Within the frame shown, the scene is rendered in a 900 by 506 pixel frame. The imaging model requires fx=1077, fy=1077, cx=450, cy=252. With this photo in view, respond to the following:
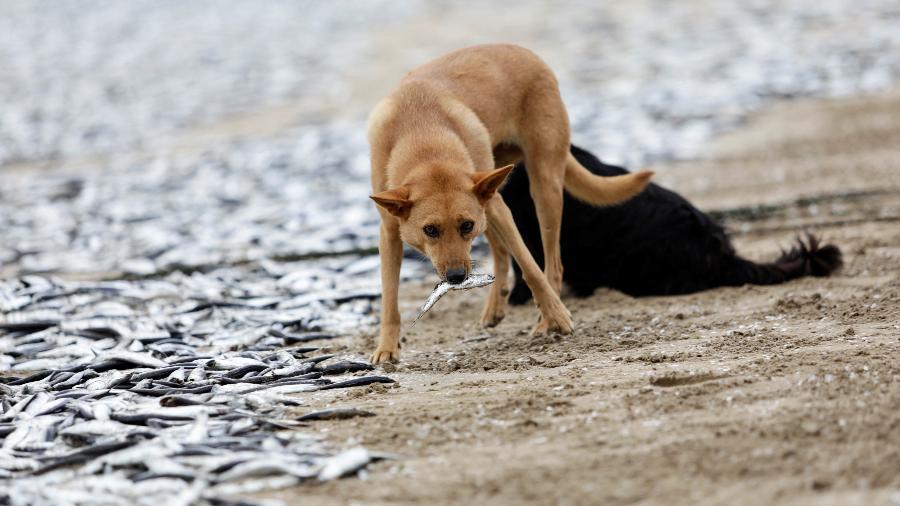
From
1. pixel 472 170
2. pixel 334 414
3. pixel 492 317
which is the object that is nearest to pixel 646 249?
pixel 492 317

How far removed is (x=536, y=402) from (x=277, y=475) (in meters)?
1.27

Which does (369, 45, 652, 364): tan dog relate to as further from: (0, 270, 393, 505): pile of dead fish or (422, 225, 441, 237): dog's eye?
(0, 270, 393, 505): pile of dead fish

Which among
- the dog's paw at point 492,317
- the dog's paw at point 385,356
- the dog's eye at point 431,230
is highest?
the dog's eye at point 431,230

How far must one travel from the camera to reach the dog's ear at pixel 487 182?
579cm

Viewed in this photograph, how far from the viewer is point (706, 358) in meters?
5.36

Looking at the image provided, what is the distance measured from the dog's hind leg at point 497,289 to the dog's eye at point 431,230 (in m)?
1.29

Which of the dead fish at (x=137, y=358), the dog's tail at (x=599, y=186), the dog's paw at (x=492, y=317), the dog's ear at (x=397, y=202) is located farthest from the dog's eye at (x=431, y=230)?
the dog's tail at (x=599, y=186)

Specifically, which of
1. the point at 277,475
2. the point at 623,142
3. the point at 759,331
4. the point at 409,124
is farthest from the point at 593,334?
the point at 623,142

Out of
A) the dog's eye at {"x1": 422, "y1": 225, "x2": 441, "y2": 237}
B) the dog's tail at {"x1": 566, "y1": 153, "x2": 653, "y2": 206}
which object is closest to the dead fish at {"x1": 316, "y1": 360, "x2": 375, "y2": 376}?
the dog's eye at {"x1": 422, "y1": 225, "x2": 441, "y2": 237}

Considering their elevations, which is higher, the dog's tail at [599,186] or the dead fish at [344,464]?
the dog's tail at [599,186]

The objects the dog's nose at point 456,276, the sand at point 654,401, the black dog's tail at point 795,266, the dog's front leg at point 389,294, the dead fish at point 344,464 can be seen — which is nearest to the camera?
the sand at point 654,401

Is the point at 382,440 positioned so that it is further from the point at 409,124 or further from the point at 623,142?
the point at 623,142

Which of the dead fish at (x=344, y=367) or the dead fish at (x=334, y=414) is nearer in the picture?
the dead fish at (x=334, y=414)

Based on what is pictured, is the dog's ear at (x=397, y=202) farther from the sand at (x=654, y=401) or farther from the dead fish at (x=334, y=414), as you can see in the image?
the dead fish at (x=334, y=414)
